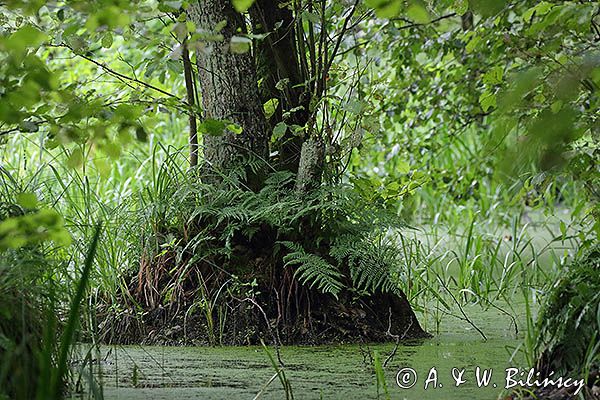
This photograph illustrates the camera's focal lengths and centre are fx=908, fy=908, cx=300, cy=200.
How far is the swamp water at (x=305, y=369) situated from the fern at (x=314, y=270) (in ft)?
0.68

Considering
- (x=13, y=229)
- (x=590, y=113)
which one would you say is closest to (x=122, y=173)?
(x=590, y=113)

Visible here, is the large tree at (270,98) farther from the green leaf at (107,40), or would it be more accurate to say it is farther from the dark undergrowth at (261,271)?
the green leaf at (107,40)

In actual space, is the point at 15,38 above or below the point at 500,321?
above

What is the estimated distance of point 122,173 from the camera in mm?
6168

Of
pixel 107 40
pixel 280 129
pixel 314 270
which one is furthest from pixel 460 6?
pixel 107 40

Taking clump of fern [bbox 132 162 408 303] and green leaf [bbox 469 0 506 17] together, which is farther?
clump of fern [bbox 132 162 408 303]

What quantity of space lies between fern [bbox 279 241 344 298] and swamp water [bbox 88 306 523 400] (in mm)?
208

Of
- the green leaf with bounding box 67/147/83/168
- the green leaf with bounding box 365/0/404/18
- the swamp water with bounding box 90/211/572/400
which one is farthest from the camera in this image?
the swamp water with bounding box 90/211/572/400

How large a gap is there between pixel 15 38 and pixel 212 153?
68.2 inches

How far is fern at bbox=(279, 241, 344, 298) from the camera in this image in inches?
116

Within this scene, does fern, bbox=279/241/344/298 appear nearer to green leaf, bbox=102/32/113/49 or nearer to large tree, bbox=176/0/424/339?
large tree, bbox=176/0/424/339

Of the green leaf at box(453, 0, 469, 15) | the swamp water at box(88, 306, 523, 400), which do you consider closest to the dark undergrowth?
the swamp water at box(88, 306, 523, 400)

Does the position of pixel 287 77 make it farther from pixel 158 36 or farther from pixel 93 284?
pixel 93 284

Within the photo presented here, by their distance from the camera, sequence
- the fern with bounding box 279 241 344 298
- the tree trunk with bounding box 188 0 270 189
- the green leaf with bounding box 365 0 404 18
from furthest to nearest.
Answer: the tree trunk with bounding box 188 0 270 189 → the fern with bounding box 279 241 344 298 → the green leaf with bounding box 365 0 404 18
